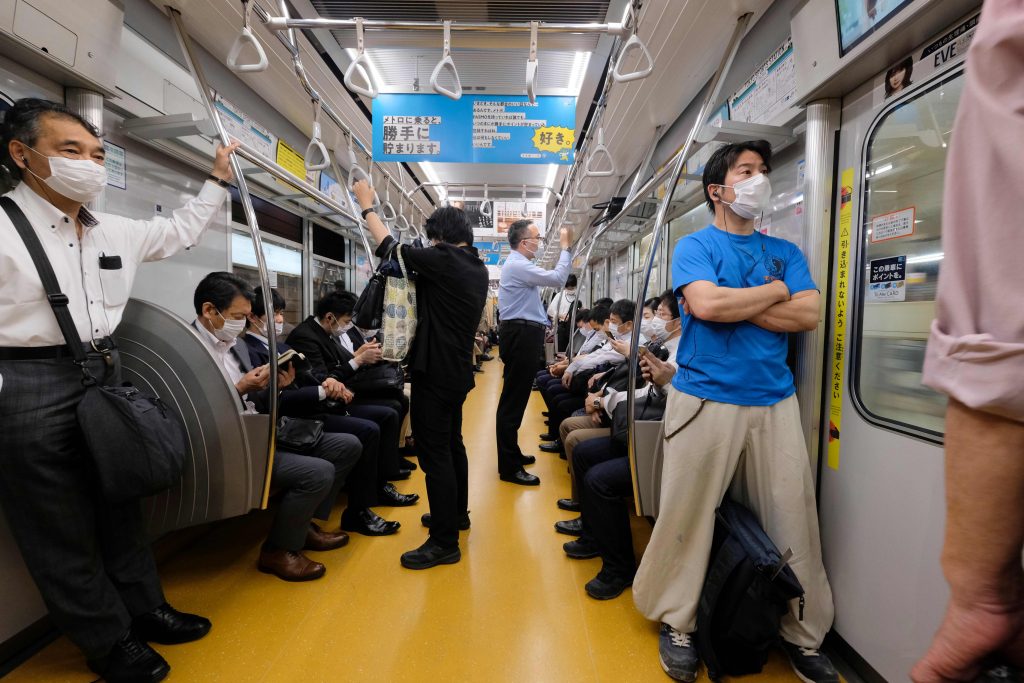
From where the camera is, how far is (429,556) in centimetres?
248

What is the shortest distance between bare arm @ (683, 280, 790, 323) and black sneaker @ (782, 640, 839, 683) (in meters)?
1.26

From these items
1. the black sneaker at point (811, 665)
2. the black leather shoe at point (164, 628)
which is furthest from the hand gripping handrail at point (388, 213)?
the black sneaker at point (811, 665)

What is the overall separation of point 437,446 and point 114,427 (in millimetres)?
1296

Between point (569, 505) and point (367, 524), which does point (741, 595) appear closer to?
point (569, 505)

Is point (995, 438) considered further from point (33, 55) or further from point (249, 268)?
point (249, 268)

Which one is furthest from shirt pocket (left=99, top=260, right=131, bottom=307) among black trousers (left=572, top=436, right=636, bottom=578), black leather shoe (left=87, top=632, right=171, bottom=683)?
black trousers (left=572, top=436, right=636, bottom=578)

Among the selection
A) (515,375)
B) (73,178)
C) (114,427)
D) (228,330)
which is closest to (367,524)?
(228,330)

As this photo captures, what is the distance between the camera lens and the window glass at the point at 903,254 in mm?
1571

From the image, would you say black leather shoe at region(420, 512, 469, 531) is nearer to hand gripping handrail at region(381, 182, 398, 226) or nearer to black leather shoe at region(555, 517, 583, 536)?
black leather shoe at region(555, 517, 583, 536)

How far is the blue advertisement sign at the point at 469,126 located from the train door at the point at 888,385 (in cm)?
267

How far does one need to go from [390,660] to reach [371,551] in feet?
2.91

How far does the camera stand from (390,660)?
5.99 ft

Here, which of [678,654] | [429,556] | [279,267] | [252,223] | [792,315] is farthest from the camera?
[279,267]

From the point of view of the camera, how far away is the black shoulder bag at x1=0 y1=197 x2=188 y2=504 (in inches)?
59.2
